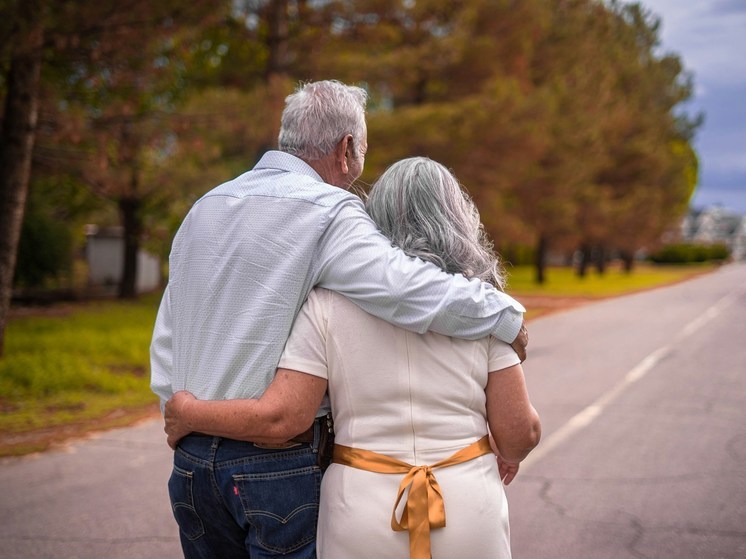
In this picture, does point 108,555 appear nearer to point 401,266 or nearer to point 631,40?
point 401,266

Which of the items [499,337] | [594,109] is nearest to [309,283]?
[499,337]

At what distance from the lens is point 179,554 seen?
4309 millimetres

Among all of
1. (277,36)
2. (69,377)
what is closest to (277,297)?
(69,377)

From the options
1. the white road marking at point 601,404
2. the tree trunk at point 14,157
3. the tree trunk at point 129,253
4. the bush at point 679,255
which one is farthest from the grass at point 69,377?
the bush at point 679,255

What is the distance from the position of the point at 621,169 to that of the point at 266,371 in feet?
133

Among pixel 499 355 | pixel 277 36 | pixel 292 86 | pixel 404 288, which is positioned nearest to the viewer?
pixel 404 288

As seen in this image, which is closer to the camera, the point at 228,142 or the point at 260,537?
the point at 260,537

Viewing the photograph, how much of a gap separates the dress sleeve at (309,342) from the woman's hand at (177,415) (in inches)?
10.9

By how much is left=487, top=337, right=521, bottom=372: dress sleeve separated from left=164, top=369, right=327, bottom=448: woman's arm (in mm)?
413

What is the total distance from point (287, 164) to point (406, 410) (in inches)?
27.4

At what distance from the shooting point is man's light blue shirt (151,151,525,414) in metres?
1.85

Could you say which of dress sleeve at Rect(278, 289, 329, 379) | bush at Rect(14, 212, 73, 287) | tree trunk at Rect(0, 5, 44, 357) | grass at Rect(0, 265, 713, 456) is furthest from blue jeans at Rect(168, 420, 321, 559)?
bush at Rect(14, 212, 73, 287)

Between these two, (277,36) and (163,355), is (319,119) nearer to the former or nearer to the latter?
(163,355)

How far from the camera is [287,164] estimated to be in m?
2.05
